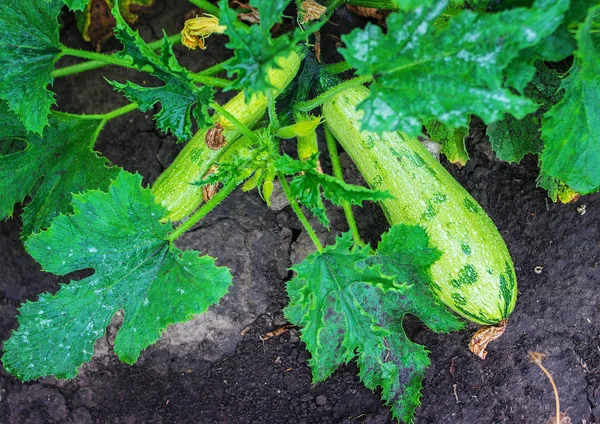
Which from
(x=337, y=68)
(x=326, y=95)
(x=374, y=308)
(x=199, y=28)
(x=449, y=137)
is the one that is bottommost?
(x=374, y=308)

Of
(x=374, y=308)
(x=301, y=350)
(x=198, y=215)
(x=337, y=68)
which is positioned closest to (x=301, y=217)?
(x=198, y=215)

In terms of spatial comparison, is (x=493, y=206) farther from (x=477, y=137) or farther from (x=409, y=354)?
(x=409, y=354)

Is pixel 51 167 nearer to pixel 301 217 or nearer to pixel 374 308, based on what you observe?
pixel 301 217

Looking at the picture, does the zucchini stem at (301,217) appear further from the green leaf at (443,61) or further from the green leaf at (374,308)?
the green leaf at (443,61)

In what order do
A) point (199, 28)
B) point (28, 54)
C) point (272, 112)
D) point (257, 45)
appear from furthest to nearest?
point (199, 28) < point (28, 54) < point (272, 112) < point (257, 45)

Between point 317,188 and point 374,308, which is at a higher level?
point 317,188

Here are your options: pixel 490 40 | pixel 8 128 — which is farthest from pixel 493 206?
pixel 8 128

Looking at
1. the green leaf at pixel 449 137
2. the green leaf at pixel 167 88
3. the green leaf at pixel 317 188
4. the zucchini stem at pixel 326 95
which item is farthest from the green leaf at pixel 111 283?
the green leaf at pixel 449 137
